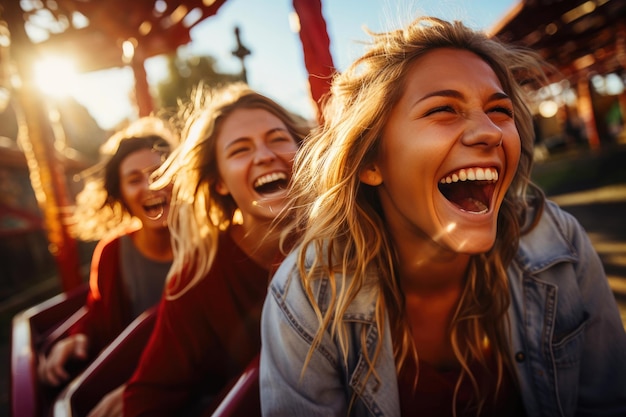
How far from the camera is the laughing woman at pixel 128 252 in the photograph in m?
2.17

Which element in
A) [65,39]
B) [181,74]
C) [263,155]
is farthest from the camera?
[181,74]

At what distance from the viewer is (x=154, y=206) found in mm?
2279

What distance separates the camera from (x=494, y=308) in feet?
4.27

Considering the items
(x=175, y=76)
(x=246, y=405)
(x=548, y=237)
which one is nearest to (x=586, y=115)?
(x=548, y=237)

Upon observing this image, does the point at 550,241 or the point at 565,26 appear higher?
the point at 565,26

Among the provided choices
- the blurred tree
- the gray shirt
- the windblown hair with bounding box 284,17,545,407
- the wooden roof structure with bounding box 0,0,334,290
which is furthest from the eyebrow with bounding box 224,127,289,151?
the blurred tree

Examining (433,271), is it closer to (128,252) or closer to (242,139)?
(242,139)

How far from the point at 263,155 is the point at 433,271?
83 centimetres

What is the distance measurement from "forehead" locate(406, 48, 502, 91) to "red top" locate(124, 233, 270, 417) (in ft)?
3.32

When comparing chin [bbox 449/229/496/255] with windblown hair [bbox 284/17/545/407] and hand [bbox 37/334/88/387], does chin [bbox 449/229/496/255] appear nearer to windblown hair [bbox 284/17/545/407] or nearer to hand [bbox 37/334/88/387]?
windblown hair [bbox 284/17/545/407]

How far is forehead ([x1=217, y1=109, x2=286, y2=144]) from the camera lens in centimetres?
165

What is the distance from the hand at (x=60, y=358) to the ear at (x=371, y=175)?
191 cm

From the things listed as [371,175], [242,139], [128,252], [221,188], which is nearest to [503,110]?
[371,175]

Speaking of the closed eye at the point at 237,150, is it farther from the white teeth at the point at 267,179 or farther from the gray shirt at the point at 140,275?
the gray shirt at the point at 140,275
